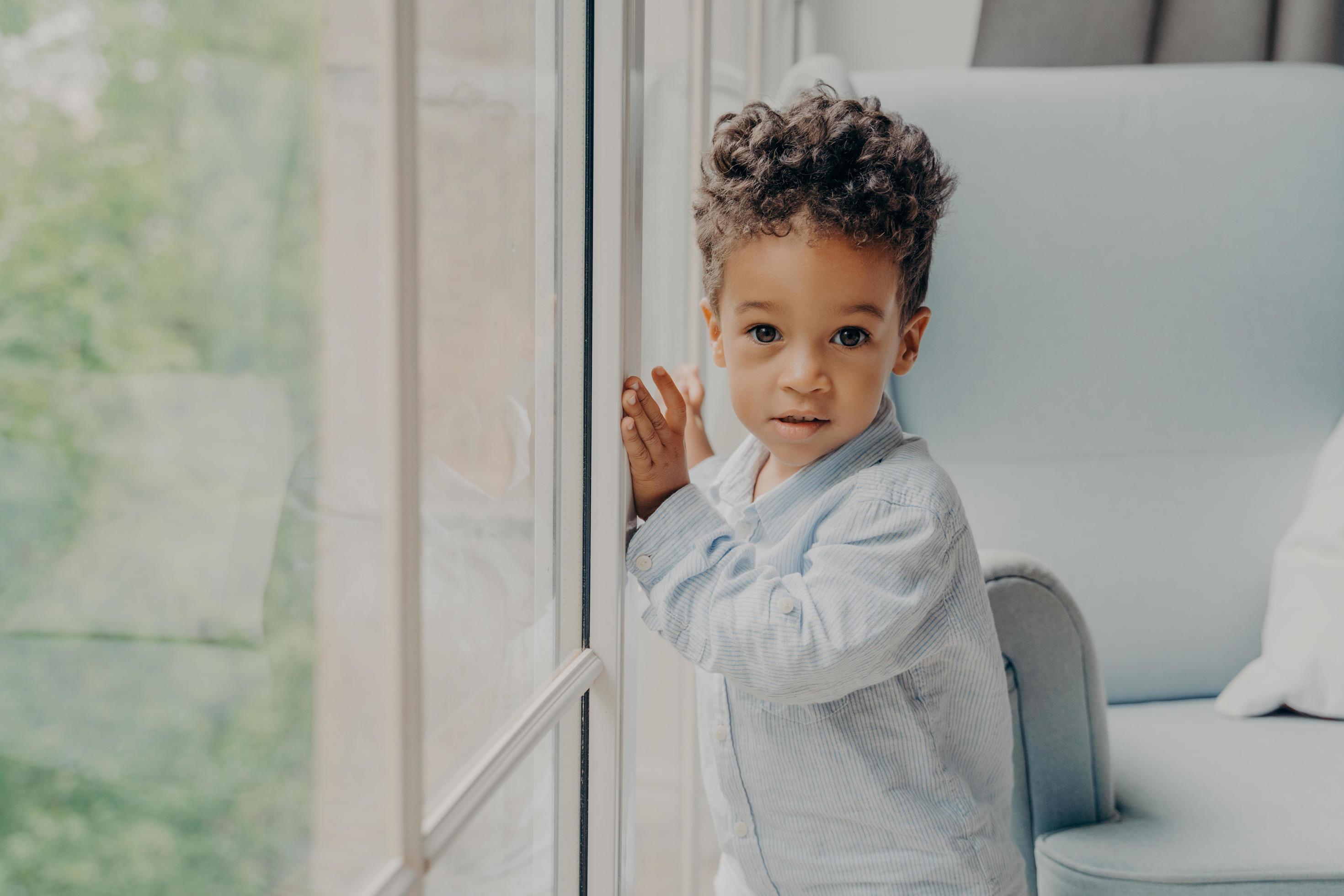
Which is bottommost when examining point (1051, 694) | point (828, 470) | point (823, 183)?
point (1051, 694)

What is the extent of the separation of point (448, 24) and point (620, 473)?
0.31 meters

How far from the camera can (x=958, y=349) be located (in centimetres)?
135

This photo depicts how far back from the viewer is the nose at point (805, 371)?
27.2 inches

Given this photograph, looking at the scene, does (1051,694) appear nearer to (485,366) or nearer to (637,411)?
(637,411)

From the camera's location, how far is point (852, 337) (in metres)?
0.71

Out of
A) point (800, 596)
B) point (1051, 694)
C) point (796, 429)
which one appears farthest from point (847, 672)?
point (1051, 694)

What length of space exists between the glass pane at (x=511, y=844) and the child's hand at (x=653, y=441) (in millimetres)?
182

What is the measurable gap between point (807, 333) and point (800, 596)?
18 cm

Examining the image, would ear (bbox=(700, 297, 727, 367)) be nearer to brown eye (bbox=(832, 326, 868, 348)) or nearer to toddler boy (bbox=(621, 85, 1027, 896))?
toddler boy (bbox=(621, 85, 1027, 896))

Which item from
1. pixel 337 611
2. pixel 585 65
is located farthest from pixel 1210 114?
pixel 337 611

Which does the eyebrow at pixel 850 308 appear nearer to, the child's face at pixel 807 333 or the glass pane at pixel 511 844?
the child's face at pixel 807 333

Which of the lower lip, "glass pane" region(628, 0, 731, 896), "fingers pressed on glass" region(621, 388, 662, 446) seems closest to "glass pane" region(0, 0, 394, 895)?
"fingers pressed on glass" region(621, 388, 662, 446)

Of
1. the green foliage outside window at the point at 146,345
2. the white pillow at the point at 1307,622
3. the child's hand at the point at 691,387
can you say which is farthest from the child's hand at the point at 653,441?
the white pillow at the point at 1307,622

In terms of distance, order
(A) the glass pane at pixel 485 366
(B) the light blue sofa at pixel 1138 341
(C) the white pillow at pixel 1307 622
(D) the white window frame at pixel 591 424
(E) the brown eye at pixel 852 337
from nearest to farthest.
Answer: (A) the glass pane at pixel 485 366, (D) the white window frame at pixel 591 424, (E) the brown eye at pixel 852 337, (C) the white pillow at pixel 1307 622, (B) the light blue sofa at pixel 1138 341
